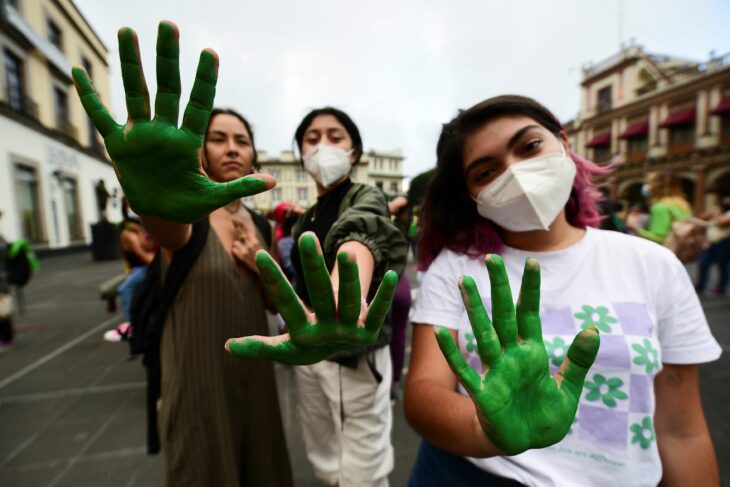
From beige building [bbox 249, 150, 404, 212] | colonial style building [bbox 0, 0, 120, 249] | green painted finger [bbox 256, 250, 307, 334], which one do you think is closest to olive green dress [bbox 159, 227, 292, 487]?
green painted finger [bbox 256, 250, 307, 334]

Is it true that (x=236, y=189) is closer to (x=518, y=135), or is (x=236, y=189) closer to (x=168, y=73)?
(x=168, y=73)

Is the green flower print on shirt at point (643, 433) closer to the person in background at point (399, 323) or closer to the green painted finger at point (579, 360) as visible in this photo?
the green painted finger at point (579, 360)

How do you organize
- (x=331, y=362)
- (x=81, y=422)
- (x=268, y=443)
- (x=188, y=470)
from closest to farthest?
(x=188, y=470)
(x=268, y=443)
(x=331, y=362)
(x=81, y=422)

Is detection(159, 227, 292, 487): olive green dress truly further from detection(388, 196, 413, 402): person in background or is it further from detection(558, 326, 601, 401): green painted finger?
detection(388, 196, 413, 402): person in background

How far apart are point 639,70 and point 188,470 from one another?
2690 cm

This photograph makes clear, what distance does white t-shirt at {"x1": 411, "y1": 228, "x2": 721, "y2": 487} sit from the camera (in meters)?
0.81

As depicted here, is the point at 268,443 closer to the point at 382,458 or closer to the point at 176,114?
the point at 382,458

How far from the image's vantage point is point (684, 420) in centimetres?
90

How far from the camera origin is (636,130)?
765 inches

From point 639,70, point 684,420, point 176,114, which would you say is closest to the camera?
point 176,114

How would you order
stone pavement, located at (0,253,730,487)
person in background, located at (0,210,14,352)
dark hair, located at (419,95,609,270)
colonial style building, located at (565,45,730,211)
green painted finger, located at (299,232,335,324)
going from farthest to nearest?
colonial style building, located at (565,45,730,211), person in background, located at (0,210,14,352), stone pavement, located at (0,253,730,487), dark hair, located at (419,95,609,270), green painted finger, located at (299,232,335,324)

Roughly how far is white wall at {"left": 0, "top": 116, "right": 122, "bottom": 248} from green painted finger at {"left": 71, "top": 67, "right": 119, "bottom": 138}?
9.20m

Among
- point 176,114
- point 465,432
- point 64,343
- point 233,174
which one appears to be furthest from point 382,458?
point 64,343

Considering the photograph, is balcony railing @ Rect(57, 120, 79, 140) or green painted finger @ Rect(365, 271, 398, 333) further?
balcony railing @ Rect(57, 120, 79, 140)
